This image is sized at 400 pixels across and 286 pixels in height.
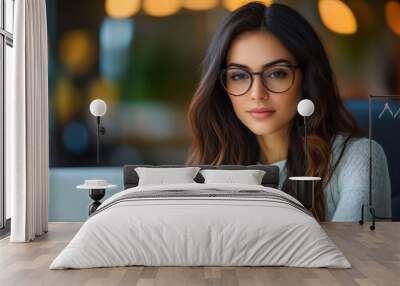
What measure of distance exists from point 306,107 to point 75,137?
2.79 meters

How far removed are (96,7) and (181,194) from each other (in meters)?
3.28

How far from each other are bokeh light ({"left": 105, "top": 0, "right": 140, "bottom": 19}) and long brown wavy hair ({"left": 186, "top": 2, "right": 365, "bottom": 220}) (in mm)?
1040

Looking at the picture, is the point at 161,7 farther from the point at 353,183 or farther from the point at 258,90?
the point at 353,183

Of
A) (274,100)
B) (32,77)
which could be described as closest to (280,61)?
(274,100)

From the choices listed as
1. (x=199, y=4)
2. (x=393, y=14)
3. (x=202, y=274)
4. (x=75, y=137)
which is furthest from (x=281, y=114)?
(x=202, y=274)

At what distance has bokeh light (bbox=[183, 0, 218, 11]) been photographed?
7.61 metres

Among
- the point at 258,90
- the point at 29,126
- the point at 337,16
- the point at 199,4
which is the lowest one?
the point at 29,126

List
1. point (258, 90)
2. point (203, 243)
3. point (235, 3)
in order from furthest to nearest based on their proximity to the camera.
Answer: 1. point (235, 3)
2. point (258, 90)
3. point (203, 243)

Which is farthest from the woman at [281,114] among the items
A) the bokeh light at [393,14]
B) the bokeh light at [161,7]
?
the bokeh light at [393,14]

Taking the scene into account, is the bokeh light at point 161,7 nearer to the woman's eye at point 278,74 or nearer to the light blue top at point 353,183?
the woman's eye at point 278,74

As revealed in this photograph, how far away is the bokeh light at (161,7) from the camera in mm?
7629

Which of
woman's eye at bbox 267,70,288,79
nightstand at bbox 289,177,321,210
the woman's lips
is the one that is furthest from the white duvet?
woman's eye at bbox 267,70,288,79

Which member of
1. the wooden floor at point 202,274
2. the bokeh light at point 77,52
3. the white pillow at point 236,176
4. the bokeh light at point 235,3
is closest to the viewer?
the wooden floor at point 202,274

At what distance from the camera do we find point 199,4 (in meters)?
7.64
